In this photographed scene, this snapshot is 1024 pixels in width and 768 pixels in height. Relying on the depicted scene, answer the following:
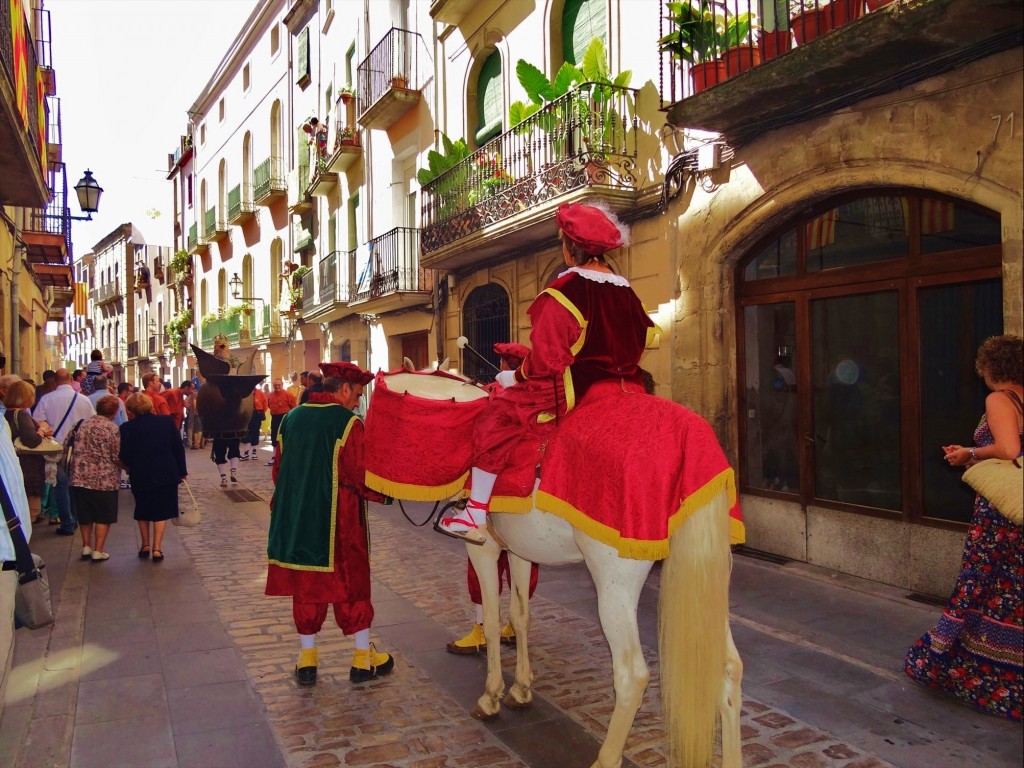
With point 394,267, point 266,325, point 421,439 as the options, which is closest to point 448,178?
point 394,267

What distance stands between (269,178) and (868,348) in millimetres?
22168

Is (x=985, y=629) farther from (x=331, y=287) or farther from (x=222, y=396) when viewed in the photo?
(x=331, y=287)

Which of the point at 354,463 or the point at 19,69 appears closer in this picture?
the point at 354,463

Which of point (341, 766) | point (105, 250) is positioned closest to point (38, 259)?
point (341, 766)

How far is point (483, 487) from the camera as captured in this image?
363 centimetres

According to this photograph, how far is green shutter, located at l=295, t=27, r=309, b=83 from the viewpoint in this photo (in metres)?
22.0

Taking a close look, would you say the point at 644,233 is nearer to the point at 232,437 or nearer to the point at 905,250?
the point at 905,250

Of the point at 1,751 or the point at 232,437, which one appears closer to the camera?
the point at 1,751

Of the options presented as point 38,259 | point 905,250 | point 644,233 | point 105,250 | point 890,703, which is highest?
point 105,250

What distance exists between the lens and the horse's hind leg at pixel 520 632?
400 cm

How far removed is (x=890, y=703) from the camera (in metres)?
3.98

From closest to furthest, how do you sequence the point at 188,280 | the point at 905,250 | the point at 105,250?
the point at 905,250 < the point at 188,280 < the point at 105,250

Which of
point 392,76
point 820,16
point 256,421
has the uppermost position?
point 392,76

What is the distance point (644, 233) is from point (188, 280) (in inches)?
1204
